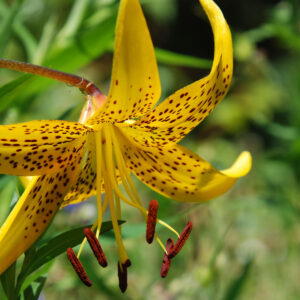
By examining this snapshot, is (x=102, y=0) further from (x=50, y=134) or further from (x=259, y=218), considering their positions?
(x=259, y=218)

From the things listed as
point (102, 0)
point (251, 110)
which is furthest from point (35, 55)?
point (251, 110)

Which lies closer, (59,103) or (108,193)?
(108,193)

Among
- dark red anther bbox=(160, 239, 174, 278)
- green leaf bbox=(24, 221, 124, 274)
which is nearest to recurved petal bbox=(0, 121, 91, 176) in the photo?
green leaf bbox=(24, 221, 124, 274)

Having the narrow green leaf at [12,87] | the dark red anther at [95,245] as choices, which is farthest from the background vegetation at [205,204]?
the dark red anther at [95,245]

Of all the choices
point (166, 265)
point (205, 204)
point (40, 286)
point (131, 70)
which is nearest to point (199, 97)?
point (131, 70)

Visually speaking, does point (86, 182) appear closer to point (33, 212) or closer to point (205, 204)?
point (33, 212)

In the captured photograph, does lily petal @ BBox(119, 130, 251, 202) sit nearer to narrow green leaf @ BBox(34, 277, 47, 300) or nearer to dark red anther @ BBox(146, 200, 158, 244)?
dark red anther @ BBox(146, 200, 158, 244)

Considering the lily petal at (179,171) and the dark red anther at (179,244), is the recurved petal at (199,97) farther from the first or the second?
the dark red anther at (179,244)
